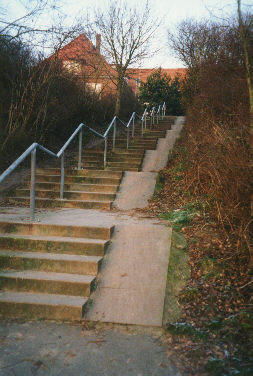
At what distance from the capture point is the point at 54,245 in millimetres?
4121

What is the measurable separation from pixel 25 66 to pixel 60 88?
125cm

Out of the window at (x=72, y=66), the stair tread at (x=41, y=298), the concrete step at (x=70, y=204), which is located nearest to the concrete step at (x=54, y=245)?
the stair tread at (x=41, y=298)

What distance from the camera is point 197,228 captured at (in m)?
4.68

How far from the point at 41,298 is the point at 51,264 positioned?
500 millimetres

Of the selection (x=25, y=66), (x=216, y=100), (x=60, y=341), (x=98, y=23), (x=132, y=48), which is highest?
(x=98, y=23)

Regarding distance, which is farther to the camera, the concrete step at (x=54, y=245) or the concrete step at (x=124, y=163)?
the concrete step at (x=124, y=163)

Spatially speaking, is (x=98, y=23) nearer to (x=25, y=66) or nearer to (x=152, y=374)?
(x=25, y=66)

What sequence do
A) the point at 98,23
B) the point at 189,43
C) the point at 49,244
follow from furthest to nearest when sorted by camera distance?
the point at 189,43
the point at 98,23
the point at 49,244

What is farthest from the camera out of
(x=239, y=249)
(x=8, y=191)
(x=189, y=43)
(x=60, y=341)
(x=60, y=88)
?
(x=189, y=43)

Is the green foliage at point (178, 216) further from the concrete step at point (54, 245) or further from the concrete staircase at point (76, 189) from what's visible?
the concrete step at point (54, 245)

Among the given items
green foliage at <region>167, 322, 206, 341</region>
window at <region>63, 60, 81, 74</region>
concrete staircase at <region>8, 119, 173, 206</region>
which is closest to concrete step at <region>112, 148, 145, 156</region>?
concrete staircase at <region>8, 119, 173, 206</region>

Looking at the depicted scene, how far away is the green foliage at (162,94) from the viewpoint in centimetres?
2038

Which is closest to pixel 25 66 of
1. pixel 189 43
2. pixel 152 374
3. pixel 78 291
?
pixel 78 291

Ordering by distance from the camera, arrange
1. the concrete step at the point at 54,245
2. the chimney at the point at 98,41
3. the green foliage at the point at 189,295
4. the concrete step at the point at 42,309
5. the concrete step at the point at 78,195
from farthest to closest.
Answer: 1. the chimney at the point at 98,41
2. the concrete step at the point at 78,195
3. the concrete step at the point at 54,245
4. the green foliage at the point at 189,295
5. the concrete step at the point at 42,309
